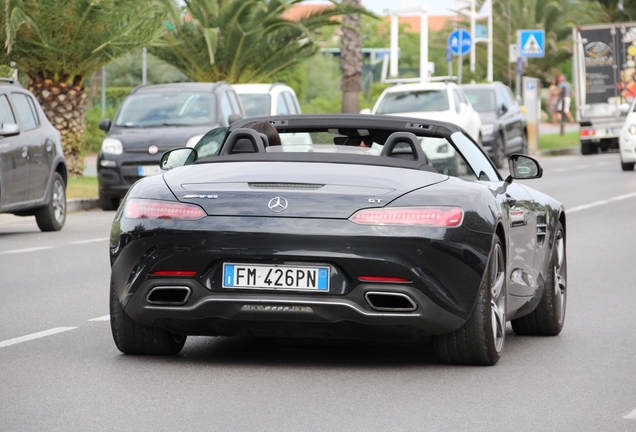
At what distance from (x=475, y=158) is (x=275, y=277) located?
1.77 m

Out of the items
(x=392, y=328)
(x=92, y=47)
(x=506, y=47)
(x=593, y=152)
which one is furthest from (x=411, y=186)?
(x=506, y=47)

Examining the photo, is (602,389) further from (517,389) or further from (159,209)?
(159,209)

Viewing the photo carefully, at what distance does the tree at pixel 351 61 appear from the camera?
33969 millimetres

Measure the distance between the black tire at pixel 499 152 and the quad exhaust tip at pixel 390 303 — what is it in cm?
2495

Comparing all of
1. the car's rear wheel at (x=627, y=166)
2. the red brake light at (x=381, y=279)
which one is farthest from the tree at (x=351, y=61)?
the red brake light at (x=381, y=279)

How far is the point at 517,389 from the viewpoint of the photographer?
22.0ft

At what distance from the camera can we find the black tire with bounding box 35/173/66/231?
1688 centimetres

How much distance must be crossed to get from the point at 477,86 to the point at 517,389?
2783 centimetres

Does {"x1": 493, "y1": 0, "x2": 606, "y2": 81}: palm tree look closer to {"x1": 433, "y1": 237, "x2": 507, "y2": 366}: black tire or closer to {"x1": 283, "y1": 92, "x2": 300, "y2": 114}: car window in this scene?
{"x1": 283, "y1": 92, "x2": 300, "y2": 114}: car window

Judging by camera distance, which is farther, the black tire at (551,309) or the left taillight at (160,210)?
the black tire at (551,309)

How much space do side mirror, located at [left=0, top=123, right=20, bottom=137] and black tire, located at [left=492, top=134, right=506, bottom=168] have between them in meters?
17.3

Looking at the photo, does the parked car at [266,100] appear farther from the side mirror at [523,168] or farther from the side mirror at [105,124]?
the side mirror at [523,168]

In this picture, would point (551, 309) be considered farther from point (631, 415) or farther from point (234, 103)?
point (234, 103)

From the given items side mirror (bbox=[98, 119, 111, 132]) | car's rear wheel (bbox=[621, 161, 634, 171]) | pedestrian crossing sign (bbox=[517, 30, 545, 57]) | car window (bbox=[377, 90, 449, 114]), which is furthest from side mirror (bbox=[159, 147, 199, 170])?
pedestrian crossing sign (bbox=[517, 30, 545, 57])
